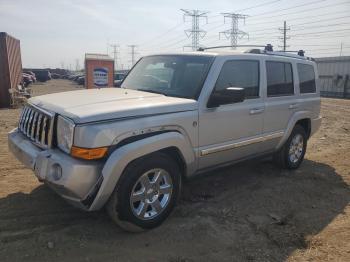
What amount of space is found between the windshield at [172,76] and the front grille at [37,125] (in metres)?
1.42

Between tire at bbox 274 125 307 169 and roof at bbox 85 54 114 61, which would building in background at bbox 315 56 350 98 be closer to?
roof at bbox 85 54 114 61

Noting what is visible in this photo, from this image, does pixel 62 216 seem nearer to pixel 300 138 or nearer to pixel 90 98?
pixel 90 98

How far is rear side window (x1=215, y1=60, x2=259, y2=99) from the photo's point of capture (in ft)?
15.4

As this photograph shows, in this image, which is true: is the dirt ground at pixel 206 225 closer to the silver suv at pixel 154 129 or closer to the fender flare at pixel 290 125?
the silver suv at pixel 154 129

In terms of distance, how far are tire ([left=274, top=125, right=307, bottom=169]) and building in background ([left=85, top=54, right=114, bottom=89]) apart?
890cm

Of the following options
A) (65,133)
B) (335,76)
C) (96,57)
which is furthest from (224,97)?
(335,76)

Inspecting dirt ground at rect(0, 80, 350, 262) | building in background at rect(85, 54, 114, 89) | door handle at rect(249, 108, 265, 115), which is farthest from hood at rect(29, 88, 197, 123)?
building in background at rect(85, 54, 114, 89)

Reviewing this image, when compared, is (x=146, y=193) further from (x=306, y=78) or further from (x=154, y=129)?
(x=306, y=78)

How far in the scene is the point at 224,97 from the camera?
439 cm

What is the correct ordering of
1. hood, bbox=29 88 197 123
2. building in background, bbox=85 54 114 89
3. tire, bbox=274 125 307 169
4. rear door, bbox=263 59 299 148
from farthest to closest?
building in background, bbox=85 54 114 89 → tire, bbox=274 125 307 169 → rear door, bbox=263 59 299 148 → hood, bbox=29 88 197 123

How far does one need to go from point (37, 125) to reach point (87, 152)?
37.8 inches

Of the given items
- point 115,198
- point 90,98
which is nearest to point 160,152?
point 115,198

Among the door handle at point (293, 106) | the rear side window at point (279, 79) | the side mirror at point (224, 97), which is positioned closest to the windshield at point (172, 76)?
the side mirror at point (224, 97)

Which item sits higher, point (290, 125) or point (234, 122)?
point (234, 122)
